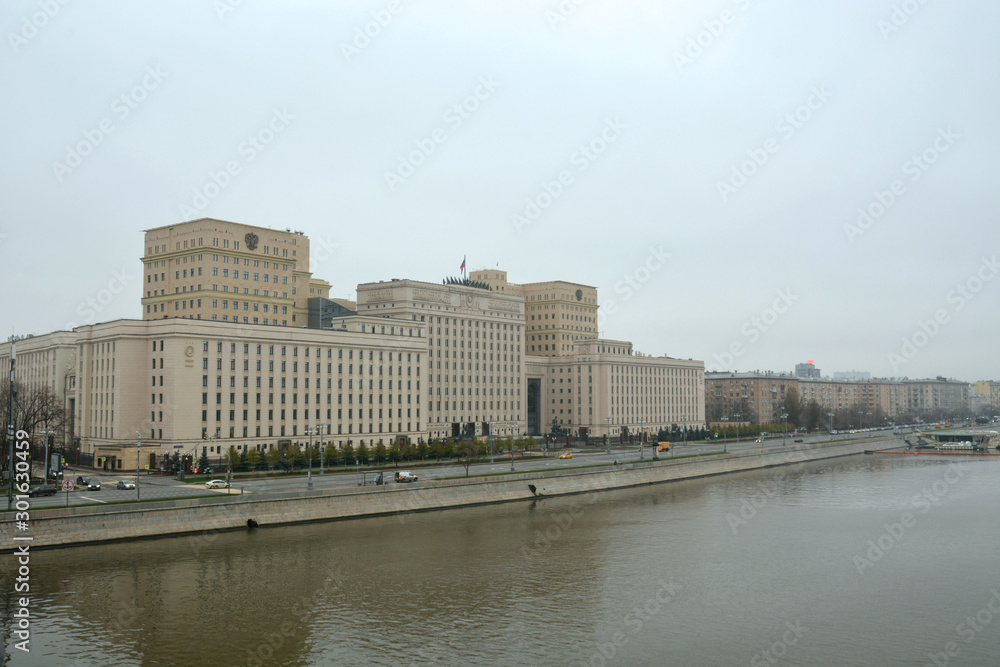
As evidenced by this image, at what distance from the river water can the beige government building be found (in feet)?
105

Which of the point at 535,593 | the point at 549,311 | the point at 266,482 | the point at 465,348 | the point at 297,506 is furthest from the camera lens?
the point at 549,311

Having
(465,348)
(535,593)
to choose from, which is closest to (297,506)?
(535,593)

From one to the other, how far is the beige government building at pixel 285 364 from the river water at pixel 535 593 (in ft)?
105

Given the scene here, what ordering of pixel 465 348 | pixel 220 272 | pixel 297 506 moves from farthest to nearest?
pixel 465 348
pixel 220 272
pixel 297 506

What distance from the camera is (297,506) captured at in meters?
63.0

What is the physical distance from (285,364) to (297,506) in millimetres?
35125

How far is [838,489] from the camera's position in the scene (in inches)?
3590

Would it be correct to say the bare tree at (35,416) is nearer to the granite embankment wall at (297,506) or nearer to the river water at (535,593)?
the granite embankment wall at (297,506)

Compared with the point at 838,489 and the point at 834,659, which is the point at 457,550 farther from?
the point at 838,489

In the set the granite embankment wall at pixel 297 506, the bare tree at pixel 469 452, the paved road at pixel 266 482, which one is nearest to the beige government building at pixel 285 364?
the paved road at pixel 266 482

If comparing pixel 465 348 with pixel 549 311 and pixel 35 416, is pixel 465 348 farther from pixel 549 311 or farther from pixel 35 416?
pixel 35 416

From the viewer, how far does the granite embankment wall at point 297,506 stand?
52.0 metres

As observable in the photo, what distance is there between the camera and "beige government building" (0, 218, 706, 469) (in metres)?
87.2

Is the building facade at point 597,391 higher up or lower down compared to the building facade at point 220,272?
lower down
